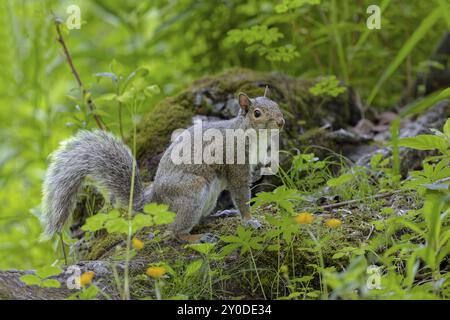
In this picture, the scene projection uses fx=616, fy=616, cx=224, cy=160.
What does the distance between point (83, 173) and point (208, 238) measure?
62 cm

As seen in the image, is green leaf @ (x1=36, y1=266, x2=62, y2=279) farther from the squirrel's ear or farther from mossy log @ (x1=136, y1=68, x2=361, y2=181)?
mossy log @ (x1=136, y1=68, x2=361, y2=181)

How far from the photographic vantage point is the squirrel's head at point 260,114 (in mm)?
2906

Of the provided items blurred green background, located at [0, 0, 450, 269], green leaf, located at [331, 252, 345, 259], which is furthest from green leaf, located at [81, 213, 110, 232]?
blurred green background, located at [0, 0, 450, 269]

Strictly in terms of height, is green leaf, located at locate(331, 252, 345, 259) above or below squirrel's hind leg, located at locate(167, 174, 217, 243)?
below

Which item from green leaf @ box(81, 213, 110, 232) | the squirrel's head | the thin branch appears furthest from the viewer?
the thin branch

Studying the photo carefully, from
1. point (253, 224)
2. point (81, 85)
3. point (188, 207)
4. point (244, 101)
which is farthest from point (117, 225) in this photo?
point (81, 85)

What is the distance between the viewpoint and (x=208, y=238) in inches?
106

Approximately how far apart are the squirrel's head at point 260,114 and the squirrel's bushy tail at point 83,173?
1.94ft

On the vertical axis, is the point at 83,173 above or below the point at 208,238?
above

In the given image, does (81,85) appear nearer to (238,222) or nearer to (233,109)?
(233,109)

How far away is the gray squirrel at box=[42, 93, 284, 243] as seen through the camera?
104 inches

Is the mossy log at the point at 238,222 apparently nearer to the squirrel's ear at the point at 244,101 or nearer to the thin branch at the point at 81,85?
the thin branch at the point at 81,85

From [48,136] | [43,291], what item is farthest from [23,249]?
[43,291]

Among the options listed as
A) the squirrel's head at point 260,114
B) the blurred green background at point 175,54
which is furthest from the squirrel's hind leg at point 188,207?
the blurred green background at point 175,54
